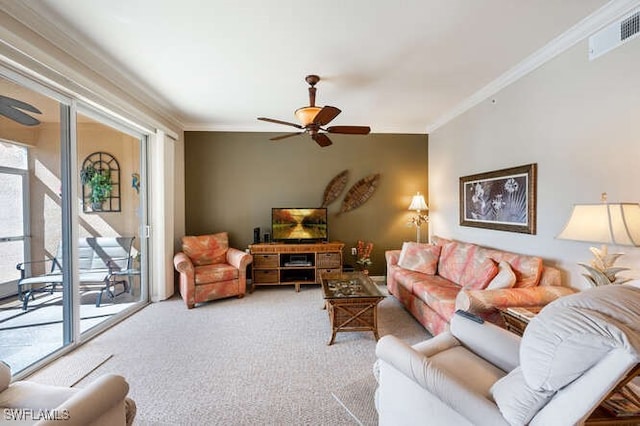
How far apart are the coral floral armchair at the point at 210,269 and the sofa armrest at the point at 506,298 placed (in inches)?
115

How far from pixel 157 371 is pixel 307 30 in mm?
3033

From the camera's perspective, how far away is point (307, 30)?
2.16m

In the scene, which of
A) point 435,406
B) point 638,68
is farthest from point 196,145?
point 638,68

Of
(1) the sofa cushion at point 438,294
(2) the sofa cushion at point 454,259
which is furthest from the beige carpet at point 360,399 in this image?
(2) the sofa cushion at point 454,259

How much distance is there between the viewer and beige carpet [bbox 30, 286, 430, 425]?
1776mm

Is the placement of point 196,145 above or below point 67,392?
above

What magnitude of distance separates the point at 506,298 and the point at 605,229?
81 centimetres

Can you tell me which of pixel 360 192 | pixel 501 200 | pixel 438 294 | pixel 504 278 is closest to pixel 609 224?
pixel 504 278

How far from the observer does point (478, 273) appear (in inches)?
109

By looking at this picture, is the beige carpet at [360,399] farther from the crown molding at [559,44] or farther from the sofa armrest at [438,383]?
the crown molding at [559,44]

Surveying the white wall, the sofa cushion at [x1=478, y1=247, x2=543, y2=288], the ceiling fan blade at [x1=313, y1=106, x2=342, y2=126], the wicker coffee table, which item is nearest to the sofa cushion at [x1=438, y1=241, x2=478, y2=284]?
the white wall

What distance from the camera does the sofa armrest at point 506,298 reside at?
2.09 meters

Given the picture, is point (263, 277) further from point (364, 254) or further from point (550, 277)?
point (550, 277)

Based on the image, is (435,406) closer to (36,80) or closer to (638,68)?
(638,68)
